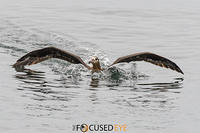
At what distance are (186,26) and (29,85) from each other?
1418 cm

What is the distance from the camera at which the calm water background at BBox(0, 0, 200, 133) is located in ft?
48.8

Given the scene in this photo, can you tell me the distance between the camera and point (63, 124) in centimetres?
1432

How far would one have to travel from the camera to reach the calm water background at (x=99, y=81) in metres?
14.9

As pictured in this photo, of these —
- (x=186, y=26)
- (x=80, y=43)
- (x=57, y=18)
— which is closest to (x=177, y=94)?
(x=80, y=43)

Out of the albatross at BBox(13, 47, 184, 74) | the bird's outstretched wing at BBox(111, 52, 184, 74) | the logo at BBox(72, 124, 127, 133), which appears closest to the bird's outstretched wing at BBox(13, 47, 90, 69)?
the albatross at BBox(13, 47, 184, 74)

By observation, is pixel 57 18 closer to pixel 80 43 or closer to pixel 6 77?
pixel 80 43

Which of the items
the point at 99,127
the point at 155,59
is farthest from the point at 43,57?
the point at 99,127

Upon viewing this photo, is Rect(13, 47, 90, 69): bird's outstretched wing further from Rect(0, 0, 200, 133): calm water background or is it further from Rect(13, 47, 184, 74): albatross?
Rect(0, 0, 200, 133): calm water background

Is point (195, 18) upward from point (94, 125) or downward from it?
upward

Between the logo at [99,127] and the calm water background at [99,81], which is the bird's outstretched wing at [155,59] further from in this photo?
the logo at [99,127]

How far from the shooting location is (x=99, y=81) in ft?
62.7

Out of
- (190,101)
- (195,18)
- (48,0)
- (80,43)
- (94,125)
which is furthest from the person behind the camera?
(48,0)

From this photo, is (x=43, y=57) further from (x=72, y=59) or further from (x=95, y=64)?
(x=95, y=64)

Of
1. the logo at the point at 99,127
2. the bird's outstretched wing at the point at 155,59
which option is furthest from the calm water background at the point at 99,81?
the bird's outstretched wing at the point at 155,59
